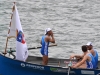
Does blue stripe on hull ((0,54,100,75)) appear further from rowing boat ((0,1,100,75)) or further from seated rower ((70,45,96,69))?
seated rower ((70,45,96,69))

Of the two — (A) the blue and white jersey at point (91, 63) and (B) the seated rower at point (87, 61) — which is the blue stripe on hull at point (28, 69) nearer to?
(B) the seated rower at point (87, 61)

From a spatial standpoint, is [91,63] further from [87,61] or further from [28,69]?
[28,69]

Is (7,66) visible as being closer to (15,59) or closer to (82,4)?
(15,59)

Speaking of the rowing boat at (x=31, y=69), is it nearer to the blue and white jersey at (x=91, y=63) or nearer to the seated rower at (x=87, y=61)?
the seated rower at (x=87, y=61)

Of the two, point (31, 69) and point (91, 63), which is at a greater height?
point (91, 63)

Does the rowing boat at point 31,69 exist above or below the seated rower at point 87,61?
below

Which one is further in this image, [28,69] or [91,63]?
[28,69]

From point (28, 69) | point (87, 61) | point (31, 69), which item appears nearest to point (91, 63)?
point (87, 61)

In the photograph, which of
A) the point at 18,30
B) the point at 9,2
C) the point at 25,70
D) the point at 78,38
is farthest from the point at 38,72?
the point at 9,2

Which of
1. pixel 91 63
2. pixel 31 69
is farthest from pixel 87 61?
pixel 31 69

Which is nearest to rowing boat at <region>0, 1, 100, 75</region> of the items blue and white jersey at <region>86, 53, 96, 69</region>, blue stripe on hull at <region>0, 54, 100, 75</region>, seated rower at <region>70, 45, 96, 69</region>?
blue stripe on hull at <region>0, 54, 100, 75</region>

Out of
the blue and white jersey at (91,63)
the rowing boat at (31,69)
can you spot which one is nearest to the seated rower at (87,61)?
the blue and white jersey at (91,63)

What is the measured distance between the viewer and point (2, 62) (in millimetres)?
22016

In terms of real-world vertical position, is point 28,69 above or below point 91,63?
below
